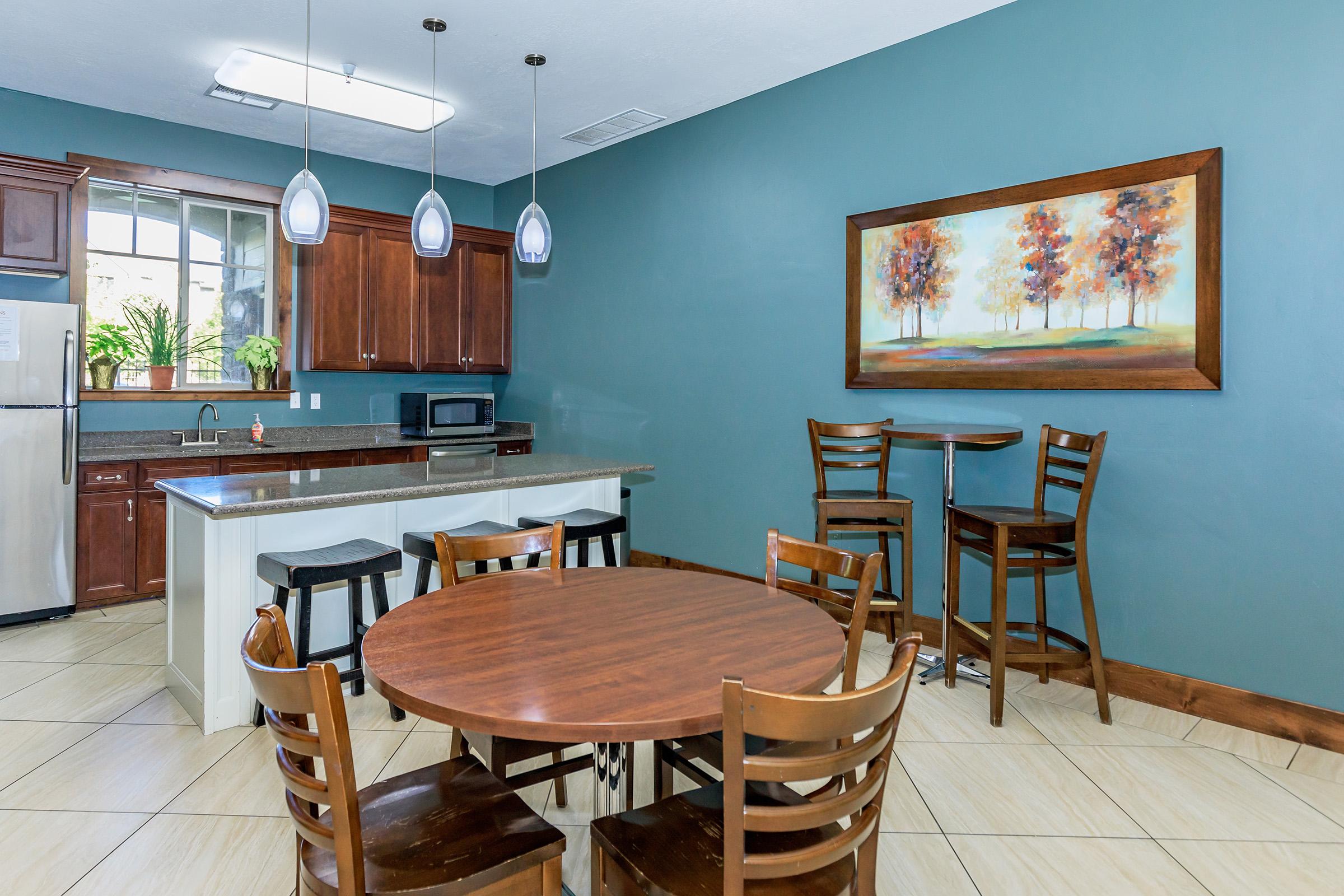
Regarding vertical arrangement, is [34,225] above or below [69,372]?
above

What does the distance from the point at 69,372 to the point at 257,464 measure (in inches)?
40.8

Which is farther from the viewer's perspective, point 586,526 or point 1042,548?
point 586,526

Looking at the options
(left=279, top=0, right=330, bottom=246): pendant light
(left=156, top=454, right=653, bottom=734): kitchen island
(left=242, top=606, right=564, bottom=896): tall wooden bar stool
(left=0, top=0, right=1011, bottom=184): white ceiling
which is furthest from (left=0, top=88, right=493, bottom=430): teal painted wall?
(left=242, top=606, right=564, bottom=896): tall wooden bar stool

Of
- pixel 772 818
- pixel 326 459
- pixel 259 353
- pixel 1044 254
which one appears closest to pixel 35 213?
pixel 259 353

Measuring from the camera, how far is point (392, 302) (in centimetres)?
550

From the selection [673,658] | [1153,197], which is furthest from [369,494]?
[1153,197]

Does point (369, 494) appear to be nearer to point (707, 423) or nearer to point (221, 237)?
point (707, 423)

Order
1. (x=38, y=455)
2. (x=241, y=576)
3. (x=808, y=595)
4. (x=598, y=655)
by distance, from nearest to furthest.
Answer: (x=598, y=655), (x=808, y=595), (x=241, y=576), (x=38, y=455)

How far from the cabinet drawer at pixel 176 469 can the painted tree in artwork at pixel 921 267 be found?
3920 millimetres

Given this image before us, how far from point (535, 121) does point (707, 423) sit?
216 centimetres

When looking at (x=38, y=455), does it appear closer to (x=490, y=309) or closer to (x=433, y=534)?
(x=433, y=534)

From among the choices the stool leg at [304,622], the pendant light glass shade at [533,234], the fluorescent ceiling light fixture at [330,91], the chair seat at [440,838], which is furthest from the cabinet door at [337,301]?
the chair seat at [440,838]

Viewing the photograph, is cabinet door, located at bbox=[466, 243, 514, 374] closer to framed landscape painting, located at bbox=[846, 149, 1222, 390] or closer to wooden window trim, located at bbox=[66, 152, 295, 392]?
wooden window trim, located at bbox=[66, 152, 295, 392]

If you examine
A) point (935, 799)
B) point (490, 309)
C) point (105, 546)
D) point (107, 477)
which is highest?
point (490, 309)
